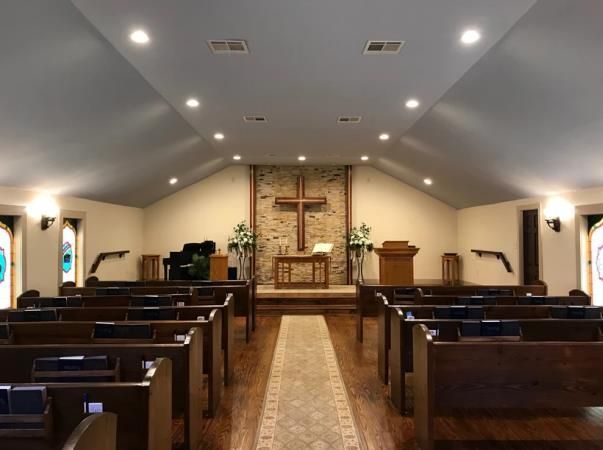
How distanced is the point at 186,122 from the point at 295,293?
3.94 meters

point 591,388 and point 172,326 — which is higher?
point 172,326

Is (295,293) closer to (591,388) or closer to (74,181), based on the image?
(74,181)

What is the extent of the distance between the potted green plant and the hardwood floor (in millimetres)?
6147

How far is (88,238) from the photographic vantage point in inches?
306

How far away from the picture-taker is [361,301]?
5703mm

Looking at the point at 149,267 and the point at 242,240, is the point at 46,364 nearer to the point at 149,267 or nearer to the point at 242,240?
the point at 242,240

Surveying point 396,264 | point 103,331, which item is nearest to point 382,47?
point 103,331

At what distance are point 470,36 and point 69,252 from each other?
22.8ft

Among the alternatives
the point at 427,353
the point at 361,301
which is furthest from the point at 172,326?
the point at 361,301

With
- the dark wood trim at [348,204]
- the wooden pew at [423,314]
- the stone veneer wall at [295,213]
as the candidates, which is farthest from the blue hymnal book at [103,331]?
the dark wood trim at [348,204]

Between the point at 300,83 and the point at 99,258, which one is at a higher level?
the point at 300,83

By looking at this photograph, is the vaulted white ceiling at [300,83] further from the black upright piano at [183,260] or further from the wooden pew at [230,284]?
the black upright piano at [183,260]

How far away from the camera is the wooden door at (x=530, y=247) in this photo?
747 centimetres

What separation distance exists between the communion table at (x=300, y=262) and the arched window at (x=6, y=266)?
4843 millimetres
